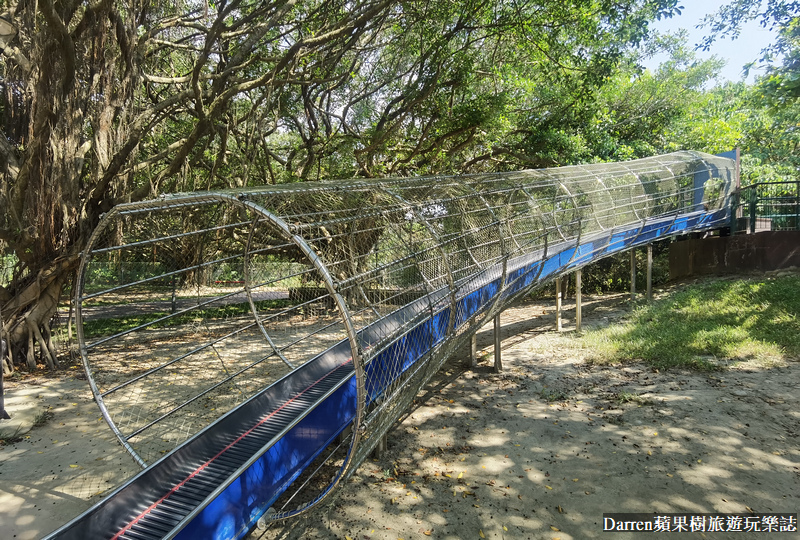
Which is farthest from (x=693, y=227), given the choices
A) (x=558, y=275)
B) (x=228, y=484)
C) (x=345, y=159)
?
(x=228, y=484)

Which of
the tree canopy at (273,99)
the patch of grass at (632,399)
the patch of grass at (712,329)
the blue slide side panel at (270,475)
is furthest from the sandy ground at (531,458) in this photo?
the tree canopy at (273,99)

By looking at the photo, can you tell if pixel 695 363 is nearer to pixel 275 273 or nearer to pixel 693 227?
pixel 693 227

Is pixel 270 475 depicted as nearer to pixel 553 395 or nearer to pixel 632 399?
pixel 553 395

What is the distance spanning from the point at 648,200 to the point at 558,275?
2.98 m

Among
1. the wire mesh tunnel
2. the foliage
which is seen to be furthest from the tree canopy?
the wire mesh tunnel

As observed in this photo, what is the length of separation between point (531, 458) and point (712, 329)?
4761 millimetres

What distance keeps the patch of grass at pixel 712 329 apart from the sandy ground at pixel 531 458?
0.42 meters

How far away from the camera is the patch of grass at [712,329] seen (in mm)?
6359

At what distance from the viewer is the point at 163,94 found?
30.6 feet

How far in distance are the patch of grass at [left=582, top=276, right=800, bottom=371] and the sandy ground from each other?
420mm

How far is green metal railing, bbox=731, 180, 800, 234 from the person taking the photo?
1045 centimetres

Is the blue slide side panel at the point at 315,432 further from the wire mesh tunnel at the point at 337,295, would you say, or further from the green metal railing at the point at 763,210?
the green metal railing at the point at 763,210

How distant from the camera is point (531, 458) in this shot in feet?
13.5

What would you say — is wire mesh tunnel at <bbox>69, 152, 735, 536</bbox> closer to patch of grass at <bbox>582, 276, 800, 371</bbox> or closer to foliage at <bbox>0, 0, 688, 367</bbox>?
foliage at <bbox>0, 0, 688, 367</bbox>
